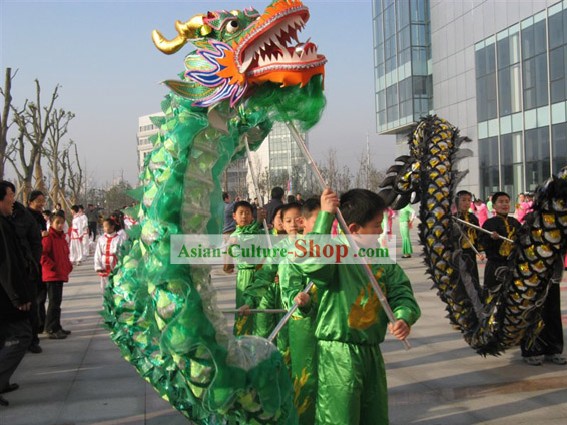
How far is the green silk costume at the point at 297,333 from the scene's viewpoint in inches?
151

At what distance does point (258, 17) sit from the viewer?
2783 mm

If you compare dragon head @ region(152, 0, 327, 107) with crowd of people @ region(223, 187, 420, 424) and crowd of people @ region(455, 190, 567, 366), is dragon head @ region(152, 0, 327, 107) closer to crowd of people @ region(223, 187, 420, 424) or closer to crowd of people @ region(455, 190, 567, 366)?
crowd of people @ region(223, 187, 420, 424)

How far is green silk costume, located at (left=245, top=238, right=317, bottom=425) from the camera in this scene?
384cm

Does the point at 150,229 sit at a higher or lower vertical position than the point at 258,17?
lower

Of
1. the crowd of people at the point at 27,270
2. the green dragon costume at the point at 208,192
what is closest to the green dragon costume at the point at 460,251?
the green dragon costume at the point at 208,192

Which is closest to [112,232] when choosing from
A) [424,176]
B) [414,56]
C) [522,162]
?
[424,176]

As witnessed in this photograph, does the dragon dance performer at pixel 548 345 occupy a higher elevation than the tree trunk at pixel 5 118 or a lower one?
lower

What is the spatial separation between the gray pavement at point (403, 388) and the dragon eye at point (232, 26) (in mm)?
2856

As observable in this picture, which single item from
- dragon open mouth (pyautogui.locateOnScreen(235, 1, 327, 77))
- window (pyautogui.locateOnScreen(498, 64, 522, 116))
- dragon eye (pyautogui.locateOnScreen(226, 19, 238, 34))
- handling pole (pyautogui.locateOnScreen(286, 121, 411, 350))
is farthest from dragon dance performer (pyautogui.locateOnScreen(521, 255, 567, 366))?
window (pyautogui.locateOnScreen(498, 64, 522, 116))

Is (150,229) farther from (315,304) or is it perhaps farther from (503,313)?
(503,313)

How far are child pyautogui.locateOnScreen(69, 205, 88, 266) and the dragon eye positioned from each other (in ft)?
44.9

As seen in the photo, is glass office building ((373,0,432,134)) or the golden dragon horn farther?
glass office building ((373,0,432,134))

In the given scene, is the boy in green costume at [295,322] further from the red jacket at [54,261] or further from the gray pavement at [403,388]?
the red jacket at [54,261]

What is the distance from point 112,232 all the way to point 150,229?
5784mm
